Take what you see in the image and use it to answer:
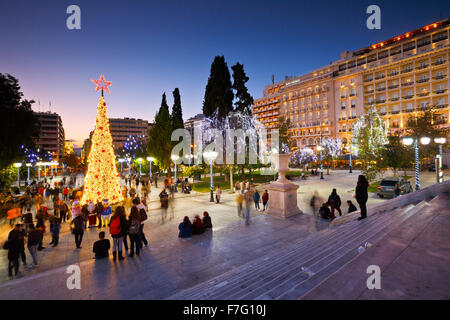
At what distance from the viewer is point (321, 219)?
10.5 metres

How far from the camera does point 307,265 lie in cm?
496

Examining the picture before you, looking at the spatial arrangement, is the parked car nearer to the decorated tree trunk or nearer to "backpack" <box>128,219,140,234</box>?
"backpack" <box>128,219,140,234</box>

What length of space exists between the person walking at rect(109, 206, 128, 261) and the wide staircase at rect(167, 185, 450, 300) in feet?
11.3

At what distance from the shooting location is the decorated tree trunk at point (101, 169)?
13.8 meters

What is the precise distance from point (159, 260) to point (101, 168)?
10.1 meters

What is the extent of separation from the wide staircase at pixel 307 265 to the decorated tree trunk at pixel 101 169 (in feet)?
39.6

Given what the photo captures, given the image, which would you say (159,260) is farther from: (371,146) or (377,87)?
(377,87)

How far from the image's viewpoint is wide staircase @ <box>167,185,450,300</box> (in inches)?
156

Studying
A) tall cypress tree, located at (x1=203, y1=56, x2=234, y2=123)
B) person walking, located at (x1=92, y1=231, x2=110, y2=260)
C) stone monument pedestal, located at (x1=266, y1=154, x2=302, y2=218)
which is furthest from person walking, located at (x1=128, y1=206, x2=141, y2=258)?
tall cypress tree, located at (x1=203, y1=56, x2=234, y2=123)

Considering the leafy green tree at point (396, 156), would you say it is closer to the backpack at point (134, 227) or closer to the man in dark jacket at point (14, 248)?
the backpack at point (134, 227)

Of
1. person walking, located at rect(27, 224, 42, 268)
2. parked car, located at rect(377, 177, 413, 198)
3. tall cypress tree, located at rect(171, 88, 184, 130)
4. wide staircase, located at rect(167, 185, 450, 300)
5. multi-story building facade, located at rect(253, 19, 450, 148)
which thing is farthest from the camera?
multi-story building facade, located at rect(253, 19, 450, 148)

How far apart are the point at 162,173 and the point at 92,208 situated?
33665mm
